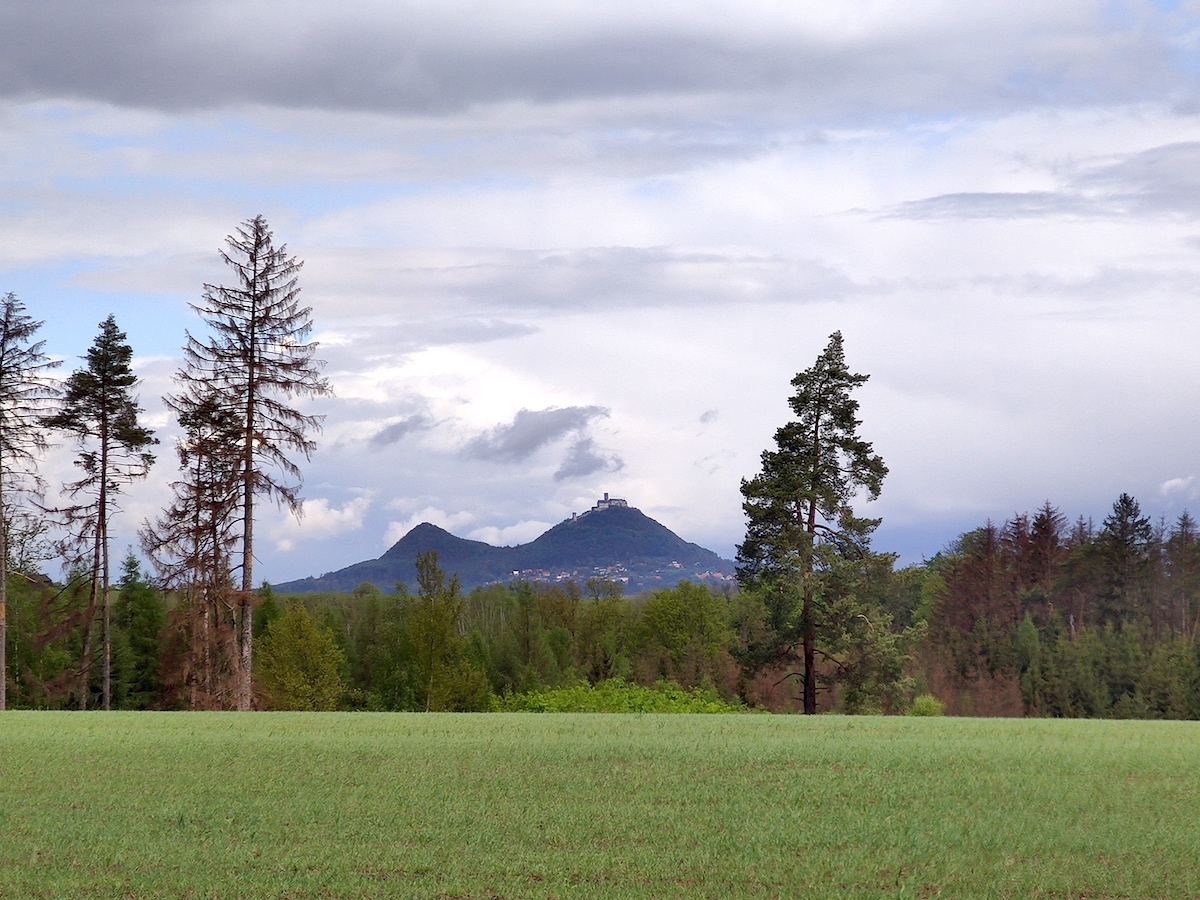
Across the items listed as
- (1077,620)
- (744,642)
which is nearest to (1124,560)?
(1077,620)

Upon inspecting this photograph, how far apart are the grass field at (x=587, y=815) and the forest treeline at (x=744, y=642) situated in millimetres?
23364

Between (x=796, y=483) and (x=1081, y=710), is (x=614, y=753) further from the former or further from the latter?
(x=1081, y=710)

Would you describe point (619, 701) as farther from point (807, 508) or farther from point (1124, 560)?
point (1124, 560)

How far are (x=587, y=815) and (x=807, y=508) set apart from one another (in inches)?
1177

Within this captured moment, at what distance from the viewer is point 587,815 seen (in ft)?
32.1

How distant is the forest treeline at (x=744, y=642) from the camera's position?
40281 millimetres

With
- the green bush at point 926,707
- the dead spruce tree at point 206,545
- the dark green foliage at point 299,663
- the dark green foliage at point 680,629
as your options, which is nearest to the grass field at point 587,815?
the dead spruce tree at point 206,545

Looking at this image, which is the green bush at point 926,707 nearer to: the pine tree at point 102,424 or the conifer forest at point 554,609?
the conifer forest at point 554,609

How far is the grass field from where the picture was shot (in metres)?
7.82

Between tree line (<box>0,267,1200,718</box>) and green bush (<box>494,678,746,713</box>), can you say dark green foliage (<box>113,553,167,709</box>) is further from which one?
green bush (<box>494,678,746,713</box>)

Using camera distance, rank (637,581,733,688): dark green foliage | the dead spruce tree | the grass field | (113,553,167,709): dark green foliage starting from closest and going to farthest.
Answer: the grass field
the dead spruce tree
(113,553,167,709): dark green foliage
(637,581,733,688): dark green foliage

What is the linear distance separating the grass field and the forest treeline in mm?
23364

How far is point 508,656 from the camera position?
71.8m

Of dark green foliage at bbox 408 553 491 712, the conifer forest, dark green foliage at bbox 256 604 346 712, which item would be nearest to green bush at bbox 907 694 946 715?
the conifer forest
